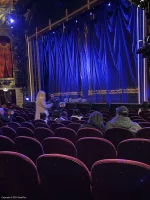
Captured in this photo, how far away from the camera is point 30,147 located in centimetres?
306

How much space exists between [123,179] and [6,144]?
206 centimetres

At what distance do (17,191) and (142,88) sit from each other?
8421 millimetres

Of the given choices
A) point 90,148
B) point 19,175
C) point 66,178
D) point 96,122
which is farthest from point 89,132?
point 66,178

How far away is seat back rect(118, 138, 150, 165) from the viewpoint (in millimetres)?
2541

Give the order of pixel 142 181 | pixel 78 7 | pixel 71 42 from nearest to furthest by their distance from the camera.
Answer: pixel 142 181
pixel 78 7
pixel 71 42

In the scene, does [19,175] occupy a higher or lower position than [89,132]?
lower

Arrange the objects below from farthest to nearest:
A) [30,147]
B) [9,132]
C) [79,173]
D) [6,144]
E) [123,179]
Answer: [9,132] → [6,144] → [30,147] → [79,173] → [123,179]

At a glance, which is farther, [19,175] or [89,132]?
[89,132]

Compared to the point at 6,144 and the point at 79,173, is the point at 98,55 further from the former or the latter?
the point at 79,173

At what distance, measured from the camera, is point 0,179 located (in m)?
2.24

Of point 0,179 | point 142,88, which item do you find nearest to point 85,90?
point 142,88

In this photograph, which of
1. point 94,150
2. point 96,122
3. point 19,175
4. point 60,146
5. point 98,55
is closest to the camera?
point 19,175

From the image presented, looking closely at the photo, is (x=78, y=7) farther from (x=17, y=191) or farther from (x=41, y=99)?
(x=17, y=191)

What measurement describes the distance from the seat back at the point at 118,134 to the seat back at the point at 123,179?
1.74m
